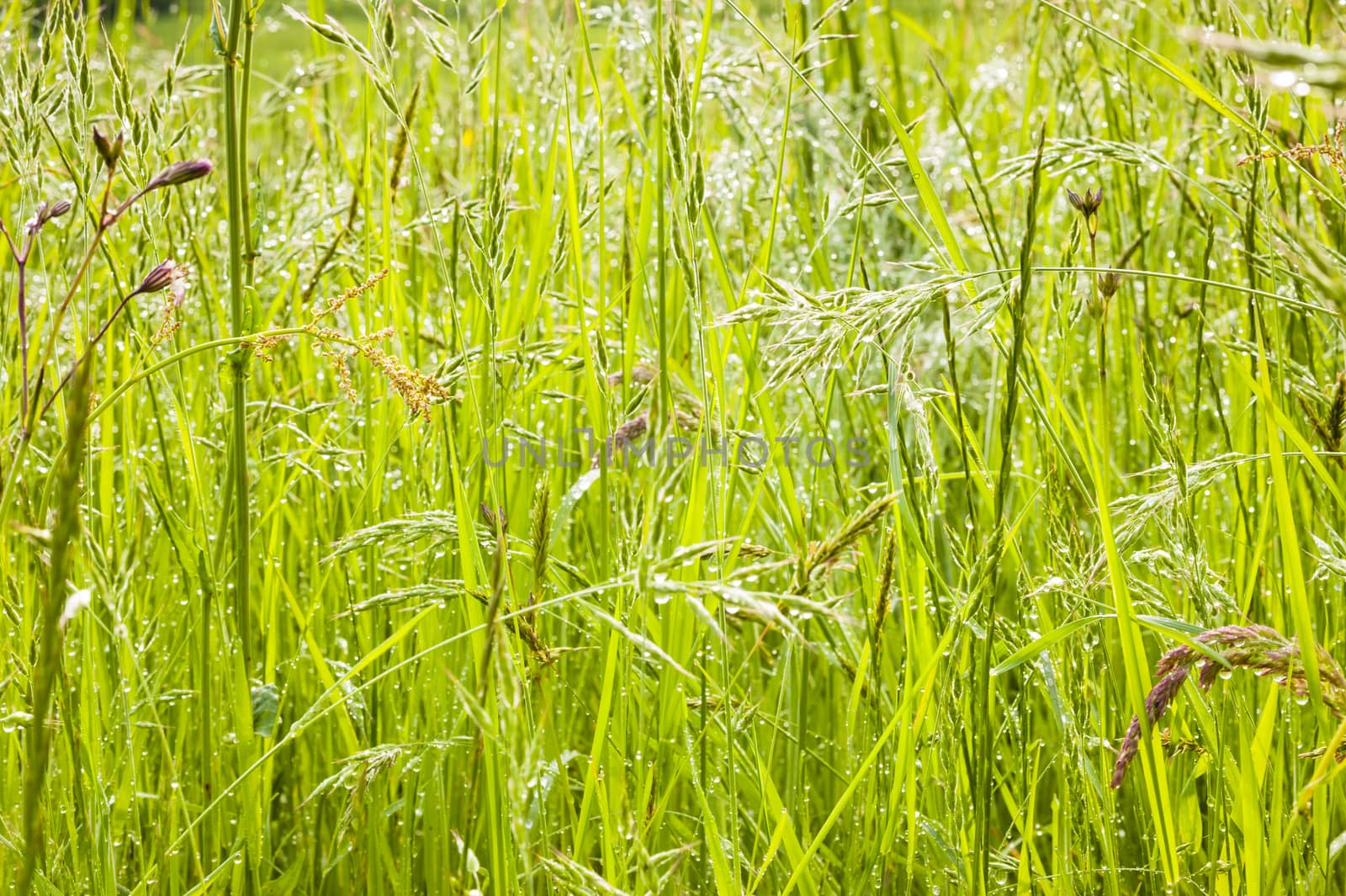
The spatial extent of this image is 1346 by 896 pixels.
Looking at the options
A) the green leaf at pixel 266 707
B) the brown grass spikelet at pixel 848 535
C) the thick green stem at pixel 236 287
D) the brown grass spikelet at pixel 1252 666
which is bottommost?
the green leaf at pixel 266 707

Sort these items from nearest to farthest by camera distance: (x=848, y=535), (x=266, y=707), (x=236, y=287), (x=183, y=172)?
1. (x=183, y=172)
2. (x=848, y=535)
3. (x=236, y=287)
4. (x=266, y=707)

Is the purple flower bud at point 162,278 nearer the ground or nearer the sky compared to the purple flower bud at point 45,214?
nearer the ground

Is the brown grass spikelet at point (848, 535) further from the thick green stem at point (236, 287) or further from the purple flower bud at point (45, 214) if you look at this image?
the purple flower bud at point (45, 214)

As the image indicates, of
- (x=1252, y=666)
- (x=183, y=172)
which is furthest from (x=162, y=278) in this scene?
(x=1252, y=666)

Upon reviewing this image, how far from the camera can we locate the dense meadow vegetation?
33.3 inches

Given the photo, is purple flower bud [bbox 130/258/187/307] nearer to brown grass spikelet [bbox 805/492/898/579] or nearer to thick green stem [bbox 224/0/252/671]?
thick green stem [bbox 224/0/252/671]

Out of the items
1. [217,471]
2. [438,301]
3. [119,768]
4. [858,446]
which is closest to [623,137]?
[438,301]

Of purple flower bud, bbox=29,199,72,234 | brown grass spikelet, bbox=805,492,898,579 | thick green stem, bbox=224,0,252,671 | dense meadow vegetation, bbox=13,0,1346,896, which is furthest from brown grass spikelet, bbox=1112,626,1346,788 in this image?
purple flower bud, bbox=29,199,72,234

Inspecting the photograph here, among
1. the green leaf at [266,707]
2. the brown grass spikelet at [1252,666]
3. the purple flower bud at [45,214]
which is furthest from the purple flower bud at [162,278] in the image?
the brown grass spikelet at [1252,666]

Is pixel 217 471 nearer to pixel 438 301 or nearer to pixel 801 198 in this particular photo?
pixel 438 301

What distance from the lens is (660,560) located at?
0.99m

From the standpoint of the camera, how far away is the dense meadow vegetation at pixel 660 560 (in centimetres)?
85

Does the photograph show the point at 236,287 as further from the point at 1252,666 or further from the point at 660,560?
the point at 1252,666

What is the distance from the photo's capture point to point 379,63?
1.02m
